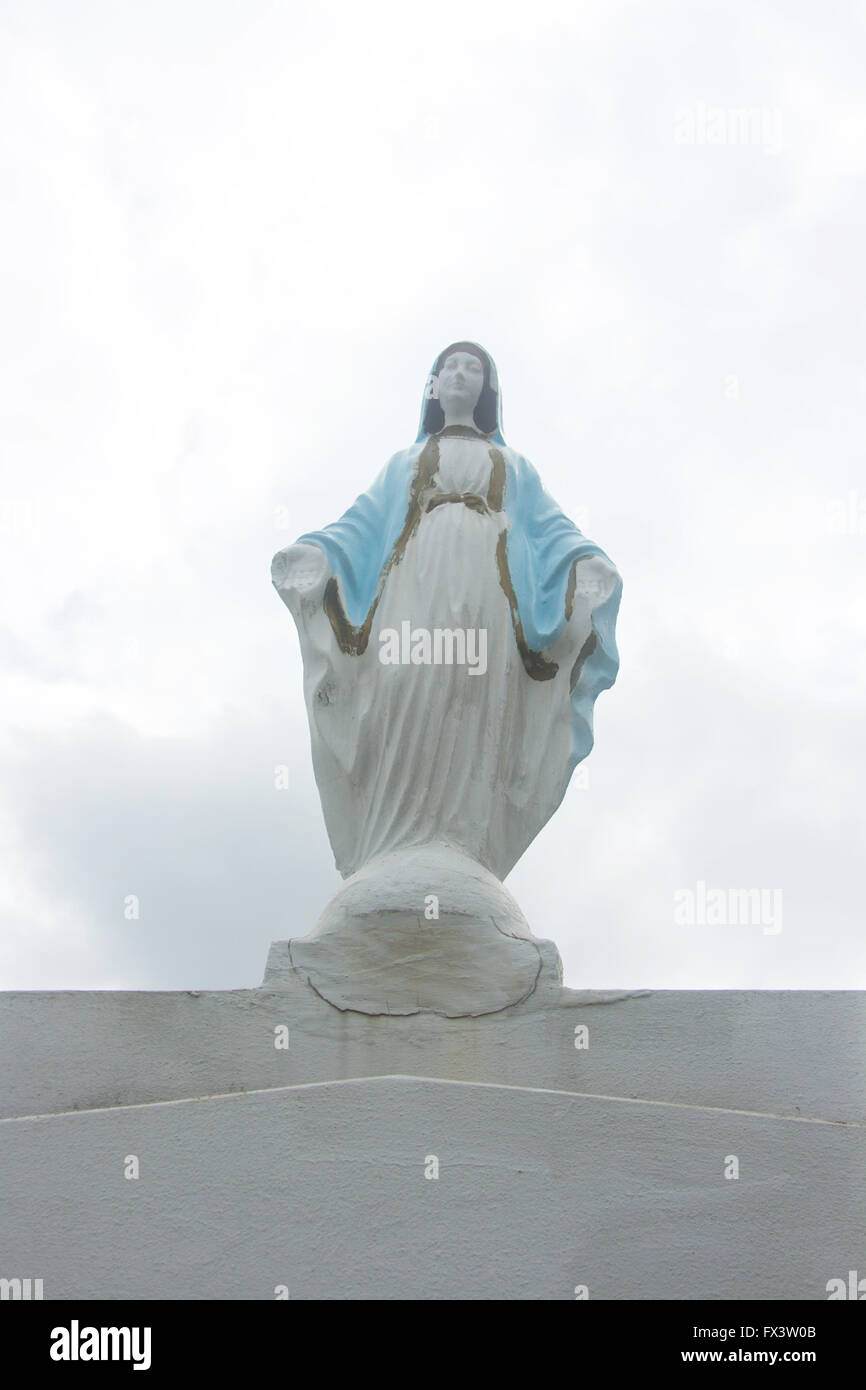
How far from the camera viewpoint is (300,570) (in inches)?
320

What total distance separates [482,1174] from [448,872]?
1.68 m

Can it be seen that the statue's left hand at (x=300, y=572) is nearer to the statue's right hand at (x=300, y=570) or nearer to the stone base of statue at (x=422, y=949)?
the statue's right hand at (x=300, y=570)

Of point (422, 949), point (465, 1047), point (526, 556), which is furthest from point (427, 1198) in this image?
point (526, 556)

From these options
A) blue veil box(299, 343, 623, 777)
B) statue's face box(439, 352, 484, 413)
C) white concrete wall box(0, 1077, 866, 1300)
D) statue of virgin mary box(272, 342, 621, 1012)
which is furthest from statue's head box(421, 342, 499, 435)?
white concrete wall box(0, 1077, 866, 1300)

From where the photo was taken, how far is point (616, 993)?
6.55 metres

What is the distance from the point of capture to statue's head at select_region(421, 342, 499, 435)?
29.2 feet

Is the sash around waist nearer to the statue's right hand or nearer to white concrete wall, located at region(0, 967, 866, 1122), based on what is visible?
the statue's right hand

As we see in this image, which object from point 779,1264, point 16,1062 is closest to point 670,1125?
point 779,1264

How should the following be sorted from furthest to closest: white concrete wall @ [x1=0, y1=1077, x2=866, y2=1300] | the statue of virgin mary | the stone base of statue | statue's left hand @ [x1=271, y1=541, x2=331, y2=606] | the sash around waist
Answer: the sash around waist → statue's left hand @ [x1=271, y1=541, x2=331, y2=606] → the statue of virgin mary → the stone base of statue → white concrete wall @ [x1=0, y1=1077, x2=866, y2=1300]

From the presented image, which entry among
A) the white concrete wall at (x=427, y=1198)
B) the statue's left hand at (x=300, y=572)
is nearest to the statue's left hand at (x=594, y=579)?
the statue's left hand at (x=300, y=572)

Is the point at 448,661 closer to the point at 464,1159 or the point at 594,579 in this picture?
the point at 594,579

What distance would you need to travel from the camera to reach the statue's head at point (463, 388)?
8898mm

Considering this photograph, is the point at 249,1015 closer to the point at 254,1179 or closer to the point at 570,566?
the point at 254,1179

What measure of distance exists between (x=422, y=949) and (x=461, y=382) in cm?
338
